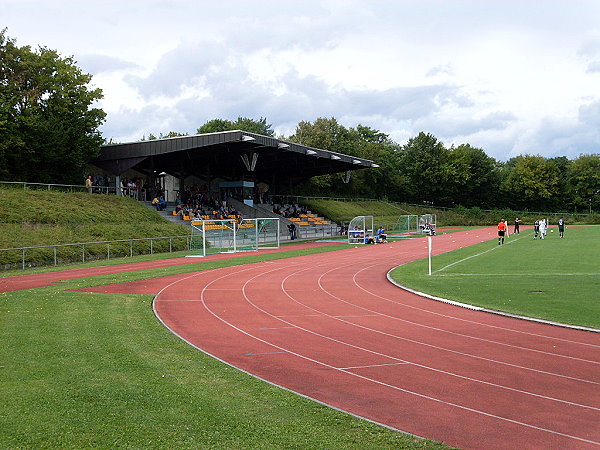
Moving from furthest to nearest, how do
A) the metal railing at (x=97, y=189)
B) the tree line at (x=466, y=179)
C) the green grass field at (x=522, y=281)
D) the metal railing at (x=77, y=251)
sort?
the tree line at (x=466, y=179) → the metal railing at (x=97, y=189) → the metal railing at (x=77, y=251) → the green grass field at (x=522, y=281)

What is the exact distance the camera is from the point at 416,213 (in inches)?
3196

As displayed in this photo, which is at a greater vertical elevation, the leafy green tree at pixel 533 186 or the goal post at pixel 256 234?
the leafy green tree at pixel 533 186

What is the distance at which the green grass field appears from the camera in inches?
545

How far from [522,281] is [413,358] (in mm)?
10286

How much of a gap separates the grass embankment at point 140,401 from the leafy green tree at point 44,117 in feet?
104

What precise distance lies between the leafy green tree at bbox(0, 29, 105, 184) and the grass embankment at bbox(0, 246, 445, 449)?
31.6 m

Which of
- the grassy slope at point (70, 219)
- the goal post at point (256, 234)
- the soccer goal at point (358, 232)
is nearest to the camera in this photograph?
the grassy slope at point (70, 219)

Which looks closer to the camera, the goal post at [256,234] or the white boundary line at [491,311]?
the white boundary line at [491,311]

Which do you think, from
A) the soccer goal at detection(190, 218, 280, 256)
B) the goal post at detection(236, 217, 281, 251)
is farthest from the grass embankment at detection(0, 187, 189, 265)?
the goal post at detection(236, 217, 281, 251)

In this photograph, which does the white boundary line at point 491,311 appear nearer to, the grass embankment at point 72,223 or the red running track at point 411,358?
the red running track at point 411,358

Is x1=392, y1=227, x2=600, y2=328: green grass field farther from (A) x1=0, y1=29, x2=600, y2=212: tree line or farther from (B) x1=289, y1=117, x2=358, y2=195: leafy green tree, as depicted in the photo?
(B) x1=289, y1=117, x2=358, y2=195: leafy green tree

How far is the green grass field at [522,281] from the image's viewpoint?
13836mm

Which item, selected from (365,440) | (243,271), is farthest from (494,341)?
(243,271)

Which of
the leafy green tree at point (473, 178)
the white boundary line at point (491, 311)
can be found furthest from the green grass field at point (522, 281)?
the leafy green tree at point (473, 178)
